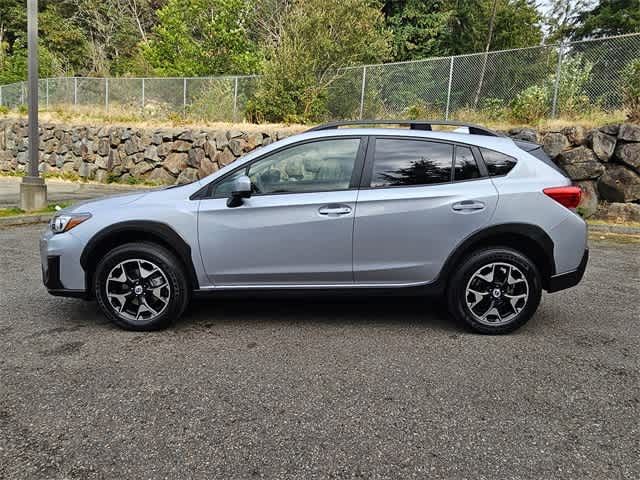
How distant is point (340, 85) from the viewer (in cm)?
1598

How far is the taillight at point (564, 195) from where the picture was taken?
4.07 meters

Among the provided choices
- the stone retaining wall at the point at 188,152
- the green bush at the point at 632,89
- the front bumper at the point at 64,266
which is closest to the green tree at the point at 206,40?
the stone retaining wall at the point at 188,152

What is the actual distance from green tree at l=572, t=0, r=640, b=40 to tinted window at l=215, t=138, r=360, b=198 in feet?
125

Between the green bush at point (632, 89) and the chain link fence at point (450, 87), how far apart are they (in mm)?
193

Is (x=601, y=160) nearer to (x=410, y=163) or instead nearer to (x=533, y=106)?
(x=533, y=106)

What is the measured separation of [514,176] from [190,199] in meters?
2.68

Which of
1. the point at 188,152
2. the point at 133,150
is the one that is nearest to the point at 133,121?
the point at 133,150

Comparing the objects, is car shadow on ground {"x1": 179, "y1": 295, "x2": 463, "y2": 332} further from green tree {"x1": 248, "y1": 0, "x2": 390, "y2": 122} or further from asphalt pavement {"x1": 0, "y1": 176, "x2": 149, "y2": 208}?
green tree {"x1": 248, "y1": 0, "x2": 390, "y2": 122}

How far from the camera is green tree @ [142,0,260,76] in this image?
2480 centimetres

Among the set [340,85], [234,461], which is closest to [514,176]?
[234,461]

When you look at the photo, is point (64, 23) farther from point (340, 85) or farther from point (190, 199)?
point (190, 199)

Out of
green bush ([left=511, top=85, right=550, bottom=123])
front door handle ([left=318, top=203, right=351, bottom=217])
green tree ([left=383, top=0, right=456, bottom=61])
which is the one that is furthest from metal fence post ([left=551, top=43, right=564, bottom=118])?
green tree ([left=383, top=0, right=456, bottom=61])

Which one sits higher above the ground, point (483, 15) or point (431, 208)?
point (483, 15)

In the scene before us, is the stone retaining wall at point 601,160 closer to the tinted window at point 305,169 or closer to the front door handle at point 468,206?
the front door handle at point 468,206
